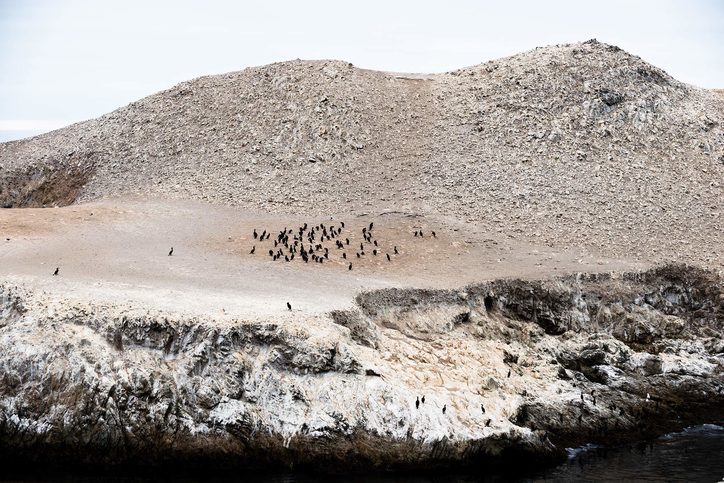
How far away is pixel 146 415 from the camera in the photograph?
92.3 feet

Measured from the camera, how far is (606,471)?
94.1 feet

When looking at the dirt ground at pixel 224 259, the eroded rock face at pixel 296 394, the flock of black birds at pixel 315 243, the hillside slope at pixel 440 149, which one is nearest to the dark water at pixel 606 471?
the eroded rock face at pixel 296 394

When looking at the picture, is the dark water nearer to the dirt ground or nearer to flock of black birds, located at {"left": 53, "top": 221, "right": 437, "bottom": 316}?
the dirt ground

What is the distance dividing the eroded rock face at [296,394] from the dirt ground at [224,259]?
161cm

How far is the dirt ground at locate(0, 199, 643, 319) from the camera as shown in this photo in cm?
3359

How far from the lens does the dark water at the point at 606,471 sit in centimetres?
2709

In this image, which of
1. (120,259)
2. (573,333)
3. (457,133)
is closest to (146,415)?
(120,259)

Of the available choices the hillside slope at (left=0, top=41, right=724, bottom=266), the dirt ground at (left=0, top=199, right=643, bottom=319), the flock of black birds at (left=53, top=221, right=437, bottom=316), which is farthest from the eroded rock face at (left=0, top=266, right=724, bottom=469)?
the hillside slope at (left=0, top=41, right=724, bottom=266)

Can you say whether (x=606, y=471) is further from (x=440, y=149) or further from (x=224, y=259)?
(x=440, y=149)

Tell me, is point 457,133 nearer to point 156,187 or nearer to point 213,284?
point 156,187

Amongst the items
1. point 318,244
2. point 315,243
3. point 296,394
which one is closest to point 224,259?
point 318,244

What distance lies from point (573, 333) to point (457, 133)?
82.9ft

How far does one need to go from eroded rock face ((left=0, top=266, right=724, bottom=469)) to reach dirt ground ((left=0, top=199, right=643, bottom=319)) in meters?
1.61

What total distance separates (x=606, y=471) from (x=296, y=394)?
10714mm
